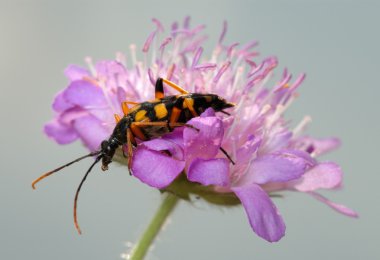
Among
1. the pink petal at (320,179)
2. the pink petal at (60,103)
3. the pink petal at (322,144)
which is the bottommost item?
the pink petal at (322,144)

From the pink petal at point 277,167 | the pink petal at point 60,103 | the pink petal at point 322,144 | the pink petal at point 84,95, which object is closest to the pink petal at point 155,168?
the pink petal at point 277,167

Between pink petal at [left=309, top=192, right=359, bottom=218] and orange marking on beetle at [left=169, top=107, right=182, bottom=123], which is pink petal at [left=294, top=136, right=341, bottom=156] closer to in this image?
pink petal at [left=309, top=192, right=359, bottom=218]

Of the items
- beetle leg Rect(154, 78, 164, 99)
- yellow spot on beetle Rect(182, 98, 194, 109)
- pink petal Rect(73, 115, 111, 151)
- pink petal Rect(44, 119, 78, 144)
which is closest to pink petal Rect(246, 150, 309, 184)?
yellow spot on beetle Rect(182, 98, 194, 109)

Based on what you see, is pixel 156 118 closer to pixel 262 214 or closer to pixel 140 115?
pixel 140 115

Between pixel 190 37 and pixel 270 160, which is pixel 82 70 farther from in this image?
pixel 270 160

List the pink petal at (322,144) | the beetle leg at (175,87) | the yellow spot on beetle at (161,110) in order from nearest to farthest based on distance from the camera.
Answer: the yellow spot on beetle at (161,110) < the beetle leg at (175,87) < the pink petal at (322,144)

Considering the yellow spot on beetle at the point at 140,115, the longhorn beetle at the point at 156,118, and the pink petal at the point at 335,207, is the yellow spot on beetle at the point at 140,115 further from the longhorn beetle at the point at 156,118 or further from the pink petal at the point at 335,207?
the pink petal at the point at 335,207

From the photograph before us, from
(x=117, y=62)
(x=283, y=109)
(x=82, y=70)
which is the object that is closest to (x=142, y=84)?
(x=117, y=62)

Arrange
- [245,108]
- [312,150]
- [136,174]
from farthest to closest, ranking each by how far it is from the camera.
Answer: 1. [312,150]
2. [245,108]
3. [136,174]
